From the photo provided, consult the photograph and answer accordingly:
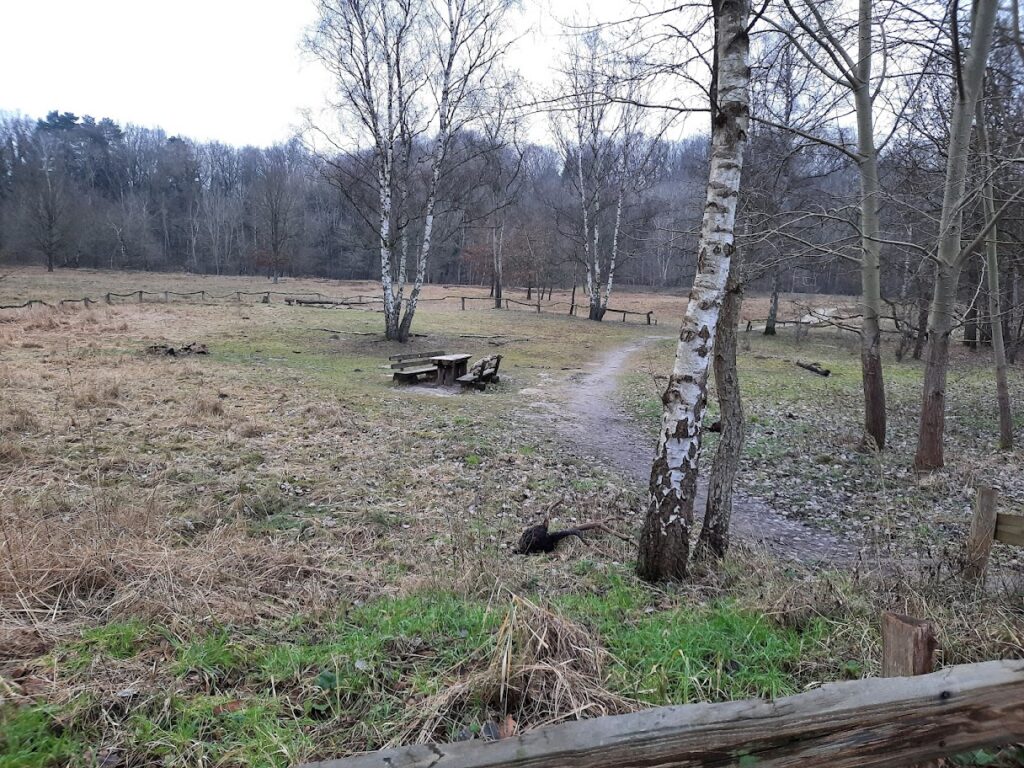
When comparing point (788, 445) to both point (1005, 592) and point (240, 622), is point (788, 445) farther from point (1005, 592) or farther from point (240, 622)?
point (240, 622)

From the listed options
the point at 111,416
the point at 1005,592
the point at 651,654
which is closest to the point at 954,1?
the point at 1005,592

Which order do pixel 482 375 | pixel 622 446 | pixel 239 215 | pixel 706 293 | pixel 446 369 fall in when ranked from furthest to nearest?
1. pixel 239 215
2. pixel 446 369
3. pixel 482 375
4. pixel 622 446
5. pixel 706 293

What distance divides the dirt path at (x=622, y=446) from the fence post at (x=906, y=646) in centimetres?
411

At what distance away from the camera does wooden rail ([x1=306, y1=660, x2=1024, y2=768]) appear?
178 cm

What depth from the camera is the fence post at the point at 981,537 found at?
4.39m

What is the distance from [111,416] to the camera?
31.3 ft

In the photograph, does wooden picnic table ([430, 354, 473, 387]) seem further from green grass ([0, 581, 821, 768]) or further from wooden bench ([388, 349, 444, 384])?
green grass ([0, 581, 821, 768])

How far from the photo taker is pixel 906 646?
238cm

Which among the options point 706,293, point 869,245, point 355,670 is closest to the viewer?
point 355,670

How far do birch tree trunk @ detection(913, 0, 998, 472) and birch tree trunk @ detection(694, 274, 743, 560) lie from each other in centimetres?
457

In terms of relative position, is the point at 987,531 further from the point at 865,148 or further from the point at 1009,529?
the point at 865,148

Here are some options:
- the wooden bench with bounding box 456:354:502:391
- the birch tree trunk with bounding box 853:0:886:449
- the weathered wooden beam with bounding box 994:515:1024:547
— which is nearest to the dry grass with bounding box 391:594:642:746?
the weathered wooden beam with bounding box 994:515:1024:547

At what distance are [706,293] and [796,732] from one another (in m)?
3.42

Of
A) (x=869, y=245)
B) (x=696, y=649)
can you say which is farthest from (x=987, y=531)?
(x=869, y=245)
